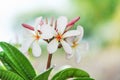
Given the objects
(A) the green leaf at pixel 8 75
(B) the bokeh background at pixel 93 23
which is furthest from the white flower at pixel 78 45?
(B) the bokeh background at pixel 93 23

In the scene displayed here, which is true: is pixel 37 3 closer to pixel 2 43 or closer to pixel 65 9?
pixel 65 9

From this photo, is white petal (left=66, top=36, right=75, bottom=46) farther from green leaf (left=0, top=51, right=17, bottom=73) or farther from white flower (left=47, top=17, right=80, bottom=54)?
green leaf (left=0, top=51, right=17, bottom=73)

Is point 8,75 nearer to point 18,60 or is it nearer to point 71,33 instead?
point 18,60

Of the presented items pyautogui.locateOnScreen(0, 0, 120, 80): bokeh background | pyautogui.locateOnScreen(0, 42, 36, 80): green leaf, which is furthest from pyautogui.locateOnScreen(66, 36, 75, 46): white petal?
pyautogui.locateOnScreen(0, 0, 120, 80): bokeh background

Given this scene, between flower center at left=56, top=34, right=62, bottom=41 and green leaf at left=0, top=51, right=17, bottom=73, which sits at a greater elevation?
flower center at left=56, top=34, right=62, bottom=41

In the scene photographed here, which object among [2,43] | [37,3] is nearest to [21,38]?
[2,43]

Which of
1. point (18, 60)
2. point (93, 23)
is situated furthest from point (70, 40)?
point (93, 23)

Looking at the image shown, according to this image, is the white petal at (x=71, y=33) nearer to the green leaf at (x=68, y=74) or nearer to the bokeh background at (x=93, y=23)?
the green leaf at (x=68, y=74)
